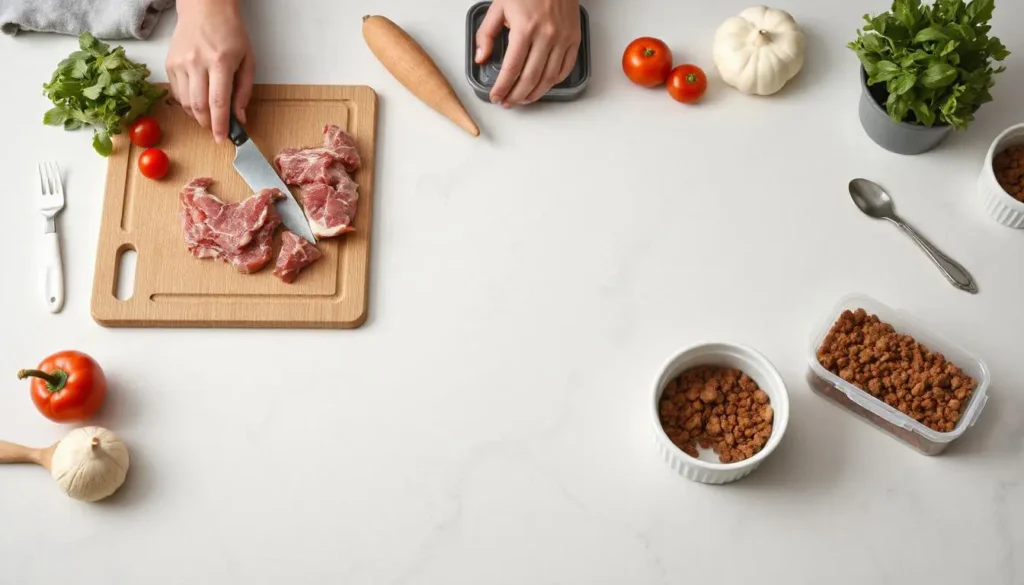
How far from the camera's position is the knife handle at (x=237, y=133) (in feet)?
5.89

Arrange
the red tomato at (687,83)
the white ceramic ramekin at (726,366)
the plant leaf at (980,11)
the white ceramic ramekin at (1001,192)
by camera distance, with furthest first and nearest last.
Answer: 1. the red tomato at (687,83)
2. the white ceramic ramekin at (1001,192)
3. the plant leaf at (980,11)
4. the white ceramic ramekin at (726,366)

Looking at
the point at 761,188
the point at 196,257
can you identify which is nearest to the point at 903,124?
the point at 761,188

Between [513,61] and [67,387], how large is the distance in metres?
0.96

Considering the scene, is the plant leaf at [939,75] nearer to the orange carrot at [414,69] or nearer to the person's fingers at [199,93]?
the orange carrot at [414,69]

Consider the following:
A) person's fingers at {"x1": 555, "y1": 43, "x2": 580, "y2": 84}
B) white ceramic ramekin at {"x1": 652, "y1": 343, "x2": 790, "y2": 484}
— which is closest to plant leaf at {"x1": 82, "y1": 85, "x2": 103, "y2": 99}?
person's fingers at {"x1": 555, "y1": 43, "x2": 580, "y2": 84}

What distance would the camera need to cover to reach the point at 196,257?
5.66 feet

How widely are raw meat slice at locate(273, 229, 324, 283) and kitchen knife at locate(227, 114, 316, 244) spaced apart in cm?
4

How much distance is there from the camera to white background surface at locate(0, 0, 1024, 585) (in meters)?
1.57

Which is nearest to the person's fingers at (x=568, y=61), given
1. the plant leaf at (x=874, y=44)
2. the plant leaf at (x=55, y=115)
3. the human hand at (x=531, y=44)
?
the human hand at (x=531, y=44)

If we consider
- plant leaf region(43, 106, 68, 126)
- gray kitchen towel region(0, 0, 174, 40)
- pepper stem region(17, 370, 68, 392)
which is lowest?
pepper stem region(17, 370, 68, 392)

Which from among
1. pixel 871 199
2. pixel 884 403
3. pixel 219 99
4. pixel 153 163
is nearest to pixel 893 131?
pixel 871 199

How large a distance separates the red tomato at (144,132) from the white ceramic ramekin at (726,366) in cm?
104

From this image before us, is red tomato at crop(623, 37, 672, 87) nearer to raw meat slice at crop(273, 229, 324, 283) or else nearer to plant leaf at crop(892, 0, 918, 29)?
plant leaf at crop(892, 0, 918, 29)

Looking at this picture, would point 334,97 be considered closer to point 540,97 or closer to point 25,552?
point 540,97
